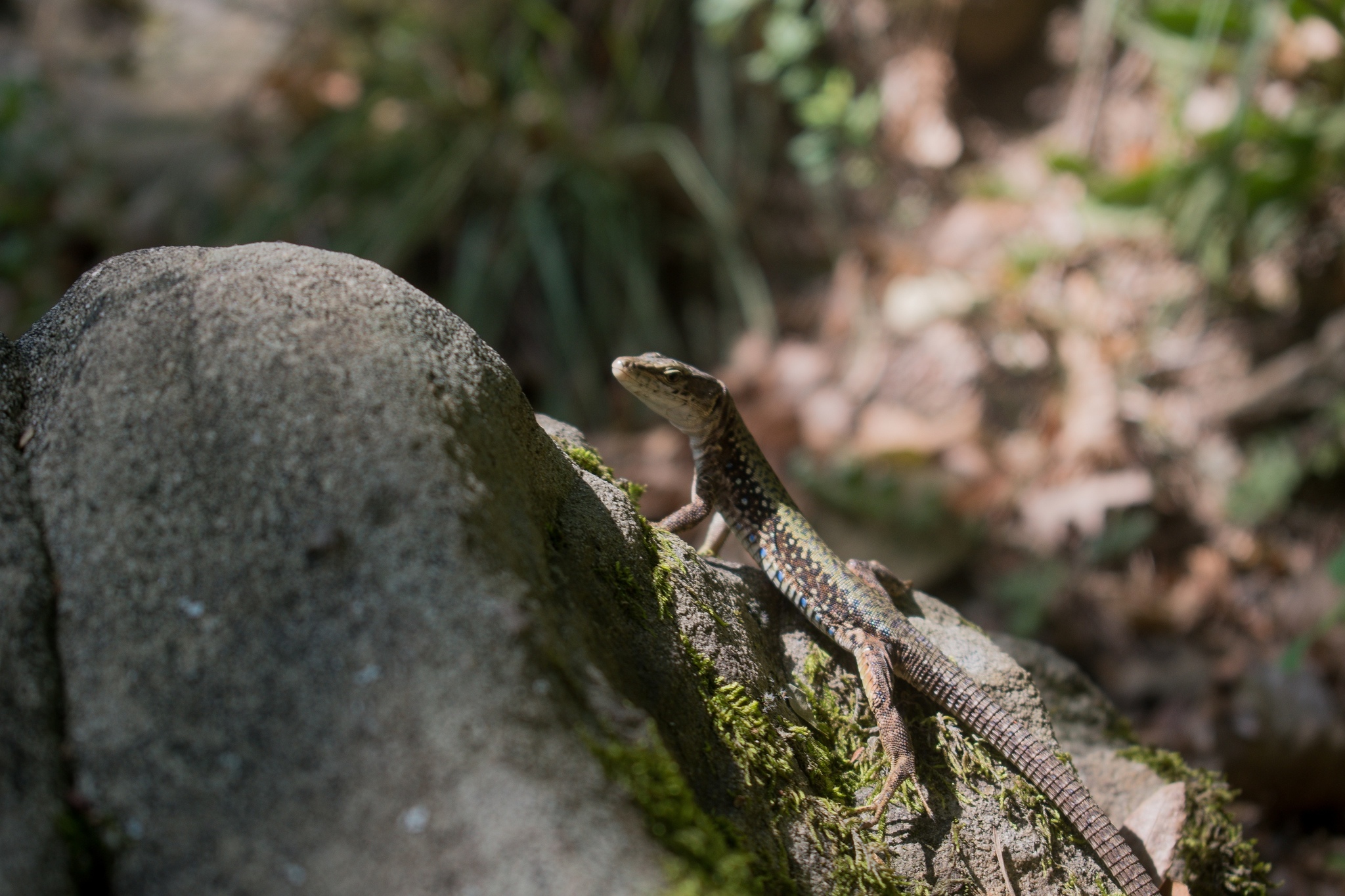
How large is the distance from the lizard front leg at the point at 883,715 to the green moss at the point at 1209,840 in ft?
4.18

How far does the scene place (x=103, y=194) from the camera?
932 cm

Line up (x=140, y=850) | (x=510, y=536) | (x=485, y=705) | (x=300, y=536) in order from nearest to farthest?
1. (x=140, y=850)
2. (x=485, y=705)
3. (x=300, y=536)
4. (x=510, y=536)

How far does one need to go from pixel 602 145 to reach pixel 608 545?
755 cm

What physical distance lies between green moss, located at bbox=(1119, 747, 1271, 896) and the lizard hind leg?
1.28 m

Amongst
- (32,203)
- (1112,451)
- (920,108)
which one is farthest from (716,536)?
(32,203)

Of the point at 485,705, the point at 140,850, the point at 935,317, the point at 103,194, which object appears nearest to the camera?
the point at 140,850

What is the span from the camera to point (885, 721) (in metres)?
3.14

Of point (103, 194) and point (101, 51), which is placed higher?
point (101, 51)

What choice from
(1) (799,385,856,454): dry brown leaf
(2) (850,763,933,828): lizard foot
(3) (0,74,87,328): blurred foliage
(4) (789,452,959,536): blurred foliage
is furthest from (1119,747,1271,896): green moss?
(3) (0,74,87,328): blurred foliage

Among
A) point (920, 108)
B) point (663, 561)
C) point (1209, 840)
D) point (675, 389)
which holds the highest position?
point (920, 108)

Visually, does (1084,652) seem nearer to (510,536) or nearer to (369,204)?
(510,536)

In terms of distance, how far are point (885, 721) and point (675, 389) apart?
1.60 meters

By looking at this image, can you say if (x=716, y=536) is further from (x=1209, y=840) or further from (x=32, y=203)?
(x=32, y=203)

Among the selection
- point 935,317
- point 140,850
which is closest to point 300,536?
point 140,850
